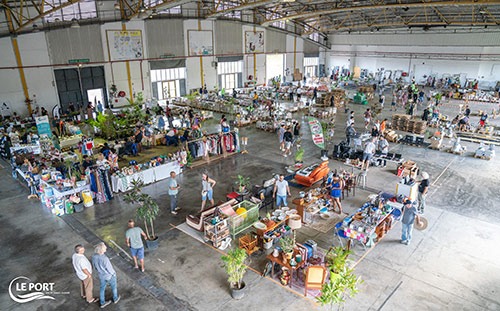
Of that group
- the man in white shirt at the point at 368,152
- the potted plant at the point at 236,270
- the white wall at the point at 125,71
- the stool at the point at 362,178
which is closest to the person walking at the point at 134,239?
the potted plant at the point at 236,270

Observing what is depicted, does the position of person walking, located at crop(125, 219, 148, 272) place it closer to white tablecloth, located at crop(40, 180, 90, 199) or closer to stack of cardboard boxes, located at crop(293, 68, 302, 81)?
white tablecloth, located at crop(40, 180, 90, 199)

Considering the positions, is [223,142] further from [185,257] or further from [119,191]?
[185,257]

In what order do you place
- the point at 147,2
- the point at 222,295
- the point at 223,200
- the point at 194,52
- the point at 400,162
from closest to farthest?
the point at 222,295 < the point at 223,200 < the point at 400,162 < the point at 147,2 < the point at 194,52

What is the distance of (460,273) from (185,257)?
729 cm

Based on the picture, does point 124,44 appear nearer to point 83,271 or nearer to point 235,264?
point 83,271

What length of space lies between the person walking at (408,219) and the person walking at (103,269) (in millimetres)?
7831

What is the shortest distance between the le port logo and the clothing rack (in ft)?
28.5

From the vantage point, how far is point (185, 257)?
956cm

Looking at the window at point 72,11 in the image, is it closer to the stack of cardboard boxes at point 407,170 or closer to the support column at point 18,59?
the support column at point 18,59

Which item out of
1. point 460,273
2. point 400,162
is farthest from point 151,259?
point 400,162

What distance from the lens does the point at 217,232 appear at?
9.91 m

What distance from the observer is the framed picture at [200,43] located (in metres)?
33.9

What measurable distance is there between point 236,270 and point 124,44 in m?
26.9

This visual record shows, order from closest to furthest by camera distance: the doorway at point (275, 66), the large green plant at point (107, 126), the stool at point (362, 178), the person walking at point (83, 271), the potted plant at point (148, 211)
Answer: the person walking at point (83, 271), the potted plant at point (148, 211), the stool at point (362, 178), the large green plant at point (107, 126), the doorway at point (275, 66)
